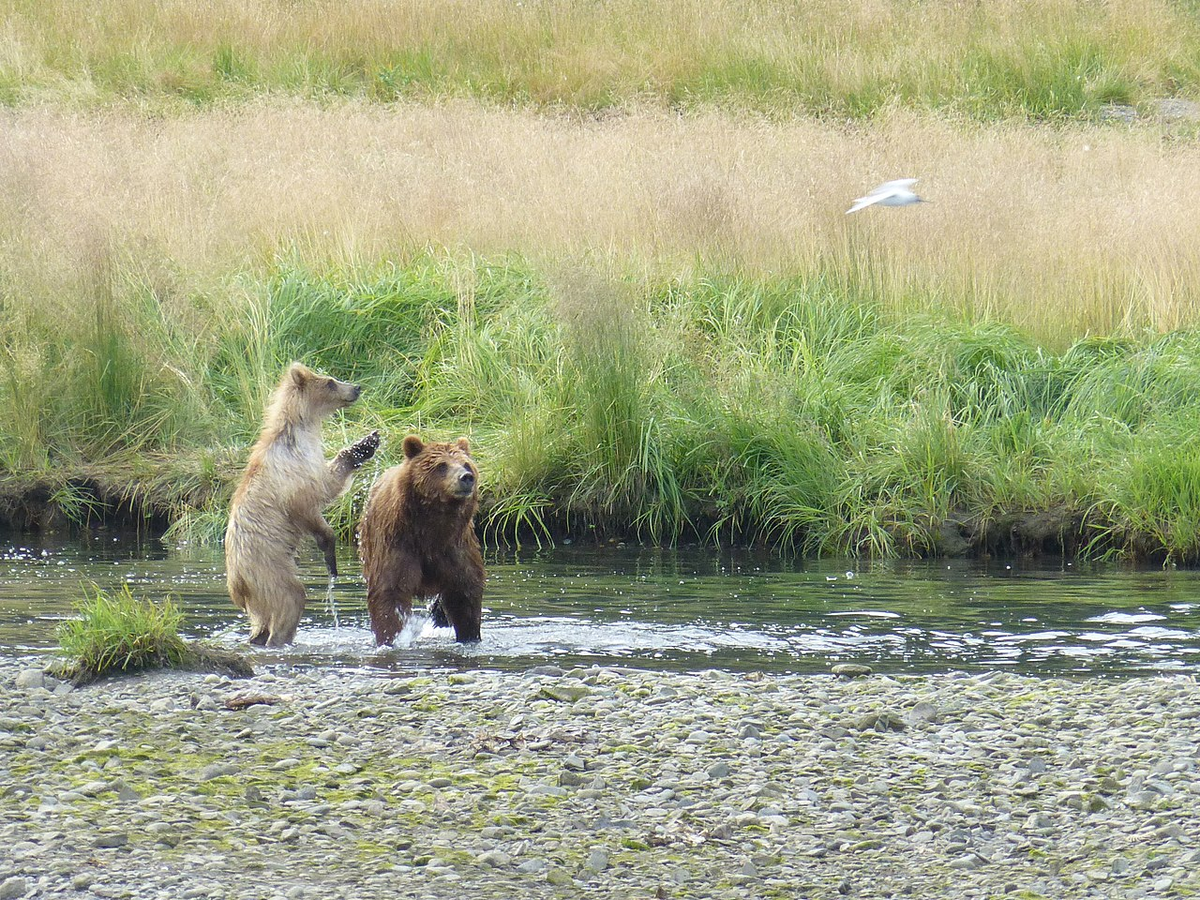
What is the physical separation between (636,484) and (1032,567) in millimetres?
2391

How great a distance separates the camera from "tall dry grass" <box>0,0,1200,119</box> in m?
18.8

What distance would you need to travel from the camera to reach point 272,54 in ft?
67.1

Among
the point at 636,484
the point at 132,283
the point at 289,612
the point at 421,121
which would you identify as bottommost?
the point at 289,612

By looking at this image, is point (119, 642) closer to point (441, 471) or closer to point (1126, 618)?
point (441, 471)

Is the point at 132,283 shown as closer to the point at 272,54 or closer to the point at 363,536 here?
the point at 363,536

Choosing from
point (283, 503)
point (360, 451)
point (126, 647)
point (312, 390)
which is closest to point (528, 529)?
point (360, 451)

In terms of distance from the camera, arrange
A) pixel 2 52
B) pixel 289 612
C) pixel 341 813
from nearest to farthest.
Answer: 1. pixel 341 813
2. pixel 289 612
3. pixel 2 52

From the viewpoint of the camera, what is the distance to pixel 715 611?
25.3ft

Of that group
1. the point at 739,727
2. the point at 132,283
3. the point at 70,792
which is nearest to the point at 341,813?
the point at 70,792

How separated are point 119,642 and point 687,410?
15.8 feet

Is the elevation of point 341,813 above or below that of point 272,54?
below

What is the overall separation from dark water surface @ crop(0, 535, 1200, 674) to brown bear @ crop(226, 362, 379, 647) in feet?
0.79

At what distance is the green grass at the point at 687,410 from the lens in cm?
940

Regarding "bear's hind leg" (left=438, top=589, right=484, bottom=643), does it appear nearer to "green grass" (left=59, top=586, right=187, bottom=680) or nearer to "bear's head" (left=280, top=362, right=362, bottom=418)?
"bear's head" (left=280, top=362, right=362, bottom=418)
